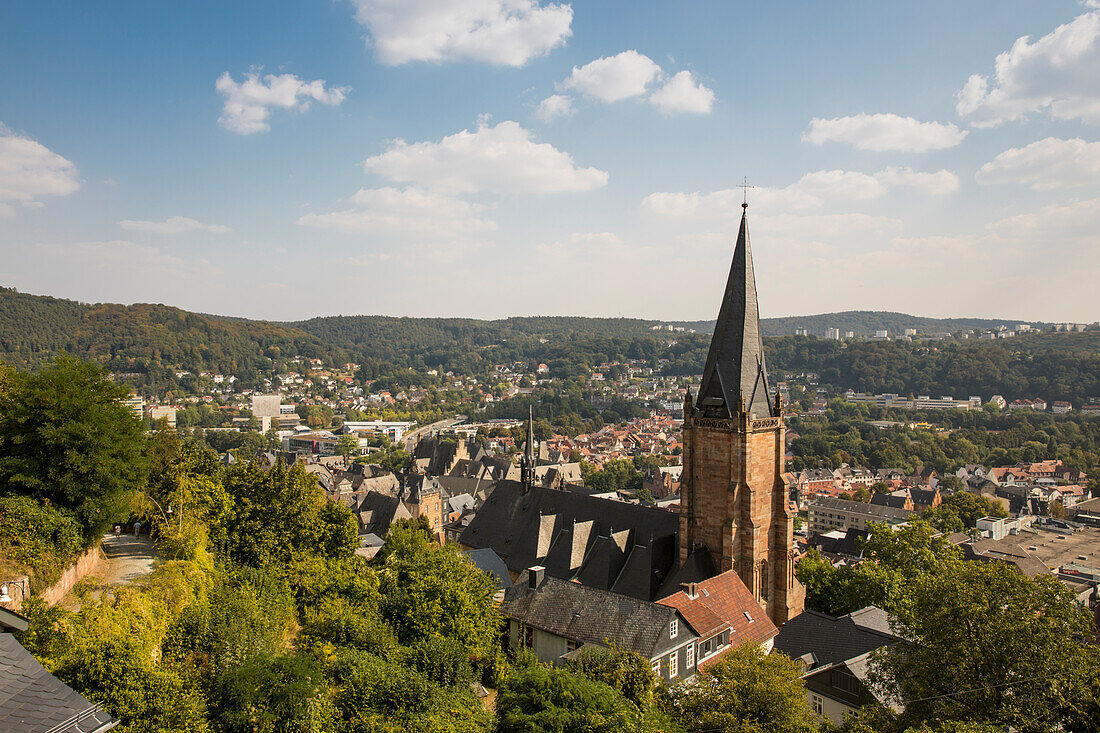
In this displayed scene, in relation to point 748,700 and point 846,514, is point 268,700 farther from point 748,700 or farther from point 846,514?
point 846,514

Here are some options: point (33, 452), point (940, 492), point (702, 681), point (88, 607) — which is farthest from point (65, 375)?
point (940, 492)

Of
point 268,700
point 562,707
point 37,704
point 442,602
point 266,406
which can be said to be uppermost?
point 37,704

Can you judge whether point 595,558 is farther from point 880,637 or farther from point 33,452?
point 33,452

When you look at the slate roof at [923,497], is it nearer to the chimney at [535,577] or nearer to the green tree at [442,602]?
the chimney at [535,577]

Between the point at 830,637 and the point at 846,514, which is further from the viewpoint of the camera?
the point at 846,514

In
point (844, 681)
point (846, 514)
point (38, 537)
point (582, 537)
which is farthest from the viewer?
point (846, 514)

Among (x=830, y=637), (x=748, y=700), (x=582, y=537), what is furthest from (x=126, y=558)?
(x=830, y=637)

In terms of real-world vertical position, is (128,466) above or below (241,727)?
above
